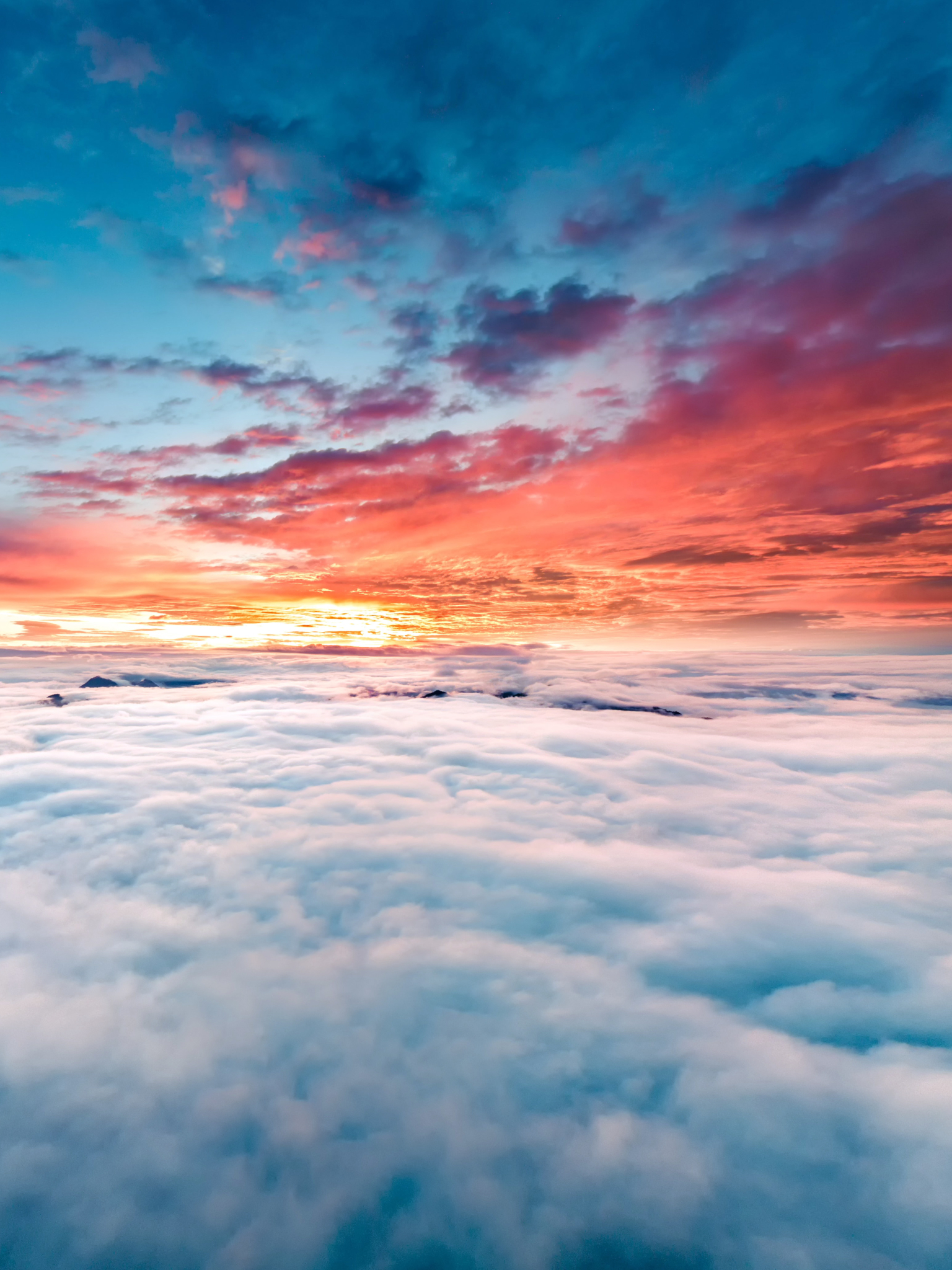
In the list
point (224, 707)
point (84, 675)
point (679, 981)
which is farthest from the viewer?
point (84, 675)

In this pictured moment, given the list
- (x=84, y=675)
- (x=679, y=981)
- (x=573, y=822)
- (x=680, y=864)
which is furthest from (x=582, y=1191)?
(x=84, y=675)

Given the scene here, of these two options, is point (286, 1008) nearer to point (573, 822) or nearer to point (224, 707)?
point (573, 822)

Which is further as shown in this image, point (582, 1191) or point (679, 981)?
point (679, 981)

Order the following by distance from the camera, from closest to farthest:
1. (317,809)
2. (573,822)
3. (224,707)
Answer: (573,822) → (317,809) → (224,707)

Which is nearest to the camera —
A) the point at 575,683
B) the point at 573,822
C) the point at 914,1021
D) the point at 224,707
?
the point at 914,1021

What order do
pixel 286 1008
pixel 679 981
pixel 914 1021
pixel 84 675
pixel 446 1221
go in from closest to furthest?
A: pixel 446 1221 < pixel 914 1021 < pixel 286 1008 < pixel 679 981 < pixel 84 675

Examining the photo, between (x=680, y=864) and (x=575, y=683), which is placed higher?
(x=680, y=864)

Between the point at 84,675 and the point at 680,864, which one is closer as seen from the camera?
the point at 680,864

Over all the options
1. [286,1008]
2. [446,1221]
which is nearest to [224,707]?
[286,1008]

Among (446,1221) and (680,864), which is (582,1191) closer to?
(446,1221)
